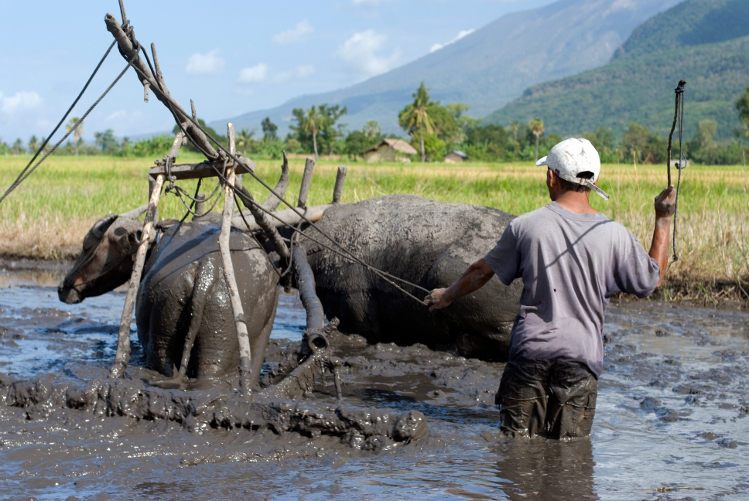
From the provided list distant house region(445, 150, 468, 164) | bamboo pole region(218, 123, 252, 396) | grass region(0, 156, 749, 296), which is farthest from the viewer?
distant house region(445, 150, 468, 164)

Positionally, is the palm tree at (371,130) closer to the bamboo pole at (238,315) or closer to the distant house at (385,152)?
the distant house at (385,152)

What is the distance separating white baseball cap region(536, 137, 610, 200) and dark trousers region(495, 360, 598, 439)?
875 mm

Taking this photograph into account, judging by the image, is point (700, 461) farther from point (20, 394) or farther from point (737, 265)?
point (737, 265)

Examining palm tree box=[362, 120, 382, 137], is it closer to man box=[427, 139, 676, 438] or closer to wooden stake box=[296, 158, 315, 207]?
wooden stake box=[296, 158, 315, 207]

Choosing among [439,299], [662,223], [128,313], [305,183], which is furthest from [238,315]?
[305,183]

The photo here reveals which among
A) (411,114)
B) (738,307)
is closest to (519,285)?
(738,307)

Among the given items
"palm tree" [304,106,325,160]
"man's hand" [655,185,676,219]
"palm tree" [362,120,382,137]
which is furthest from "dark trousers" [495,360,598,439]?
"palm tree" [362,120,382,137]

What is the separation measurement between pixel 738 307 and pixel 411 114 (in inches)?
3018

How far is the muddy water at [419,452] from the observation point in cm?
334

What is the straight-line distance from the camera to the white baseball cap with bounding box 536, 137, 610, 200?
11.6 feet

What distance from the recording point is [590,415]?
3.78 metres

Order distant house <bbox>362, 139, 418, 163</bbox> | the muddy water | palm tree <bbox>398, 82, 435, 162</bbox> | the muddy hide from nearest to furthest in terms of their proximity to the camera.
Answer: the muddy water
the muddy hide
distant house <bbox>362, 139, 418, 163</bbox>
palm tree <bbox>398, 82, 435, 162</bbox>

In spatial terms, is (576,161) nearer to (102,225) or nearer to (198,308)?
(198,308)

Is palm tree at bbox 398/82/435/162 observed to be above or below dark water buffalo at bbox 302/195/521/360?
above
